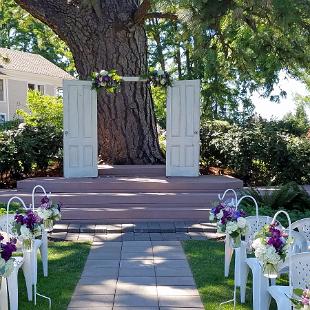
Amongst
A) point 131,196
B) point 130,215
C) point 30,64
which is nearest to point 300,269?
point 130,215

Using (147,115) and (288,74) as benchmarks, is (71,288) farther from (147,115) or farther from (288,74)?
(288,74)

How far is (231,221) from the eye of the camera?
5.00m

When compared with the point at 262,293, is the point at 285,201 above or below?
→ above

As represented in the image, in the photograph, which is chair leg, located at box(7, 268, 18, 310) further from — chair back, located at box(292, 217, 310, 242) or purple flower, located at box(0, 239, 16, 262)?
chair back, located at box(292, 217, 310, 242)

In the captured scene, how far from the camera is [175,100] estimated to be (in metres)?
11.2

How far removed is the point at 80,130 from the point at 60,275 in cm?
537

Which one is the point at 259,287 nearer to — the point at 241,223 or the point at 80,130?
the point at 241,223

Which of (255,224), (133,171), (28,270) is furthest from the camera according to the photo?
(133,171)

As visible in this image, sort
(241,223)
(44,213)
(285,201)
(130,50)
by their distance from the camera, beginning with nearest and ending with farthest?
(241,223) < (44,213) < (285,201) < (130,50)

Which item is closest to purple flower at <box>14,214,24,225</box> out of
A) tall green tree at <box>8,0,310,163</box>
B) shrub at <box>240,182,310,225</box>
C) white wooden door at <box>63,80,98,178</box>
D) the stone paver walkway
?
the stone paver walkway

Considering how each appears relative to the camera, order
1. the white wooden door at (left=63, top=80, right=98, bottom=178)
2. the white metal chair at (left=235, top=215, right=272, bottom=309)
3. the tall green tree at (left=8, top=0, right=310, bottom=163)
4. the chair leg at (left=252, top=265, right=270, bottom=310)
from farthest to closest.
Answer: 1. the tall green tree at (left=8, top=0, right=310, bottom=163)
2. the white wooden door at (left=63, top=80, right=98, bottom=178)
3. the white metal chair at (left=235, top=215, right=272, bottom=309)
4. the chair leg at (left=252, top=265, right=270, bottom=310)

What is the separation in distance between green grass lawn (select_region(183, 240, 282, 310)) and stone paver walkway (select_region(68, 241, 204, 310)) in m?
0.10

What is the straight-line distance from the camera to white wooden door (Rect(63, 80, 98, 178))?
1098 cm

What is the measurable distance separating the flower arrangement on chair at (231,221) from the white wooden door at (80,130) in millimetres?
6072
